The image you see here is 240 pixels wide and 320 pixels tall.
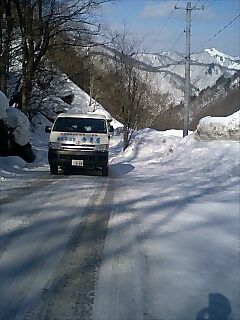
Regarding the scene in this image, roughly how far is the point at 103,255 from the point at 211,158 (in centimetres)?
1245

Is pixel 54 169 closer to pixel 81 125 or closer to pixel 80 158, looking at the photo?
pixel 80 158

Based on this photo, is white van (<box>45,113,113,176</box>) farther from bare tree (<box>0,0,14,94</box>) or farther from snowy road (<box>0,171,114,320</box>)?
bare tree (<box>0,0,14,94</box>)

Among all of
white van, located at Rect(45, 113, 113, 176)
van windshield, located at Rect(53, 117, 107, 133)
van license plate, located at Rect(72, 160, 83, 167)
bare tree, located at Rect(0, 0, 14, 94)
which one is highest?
bare tree, located at Rect(0, 0, 14, 94)

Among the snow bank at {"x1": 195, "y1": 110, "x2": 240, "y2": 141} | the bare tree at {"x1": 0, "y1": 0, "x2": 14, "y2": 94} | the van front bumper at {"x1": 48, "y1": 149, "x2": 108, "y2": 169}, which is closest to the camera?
the van front bumper at {"x1": 48, "y1": 149, "x2": 108, "y2": 169}

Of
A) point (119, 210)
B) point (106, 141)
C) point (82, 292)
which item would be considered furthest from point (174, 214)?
point (106, 141)

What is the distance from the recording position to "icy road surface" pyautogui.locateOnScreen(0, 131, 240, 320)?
13.4 feet

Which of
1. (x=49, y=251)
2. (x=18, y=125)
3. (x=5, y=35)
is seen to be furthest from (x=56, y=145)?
(x=5, y=35)

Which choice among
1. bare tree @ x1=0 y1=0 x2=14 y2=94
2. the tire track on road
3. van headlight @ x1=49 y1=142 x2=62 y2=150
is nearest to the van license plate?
van headlight @ x1=49 y1=142 x2=62 y2=150

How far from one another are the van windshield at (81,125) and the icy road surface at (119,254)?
13.3ft

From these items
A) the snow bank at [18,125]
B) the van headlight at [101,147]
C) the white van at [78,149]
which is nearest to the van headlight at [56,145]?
the white van at [78,149]

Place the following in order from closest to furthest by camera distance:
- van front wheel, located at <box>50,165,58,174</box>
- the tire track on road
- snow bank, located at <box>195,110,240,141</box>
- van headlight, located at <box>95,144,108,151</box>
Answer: the tire track on road
van headlight, located at <box>95,144,108,151</box>
van front wheel, located at <box>50,165,58,174</box>
snow bank, located at <box>195,110,240,141</box>

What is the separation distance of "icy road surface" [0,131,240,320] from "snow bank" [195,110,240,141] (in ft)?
28.2

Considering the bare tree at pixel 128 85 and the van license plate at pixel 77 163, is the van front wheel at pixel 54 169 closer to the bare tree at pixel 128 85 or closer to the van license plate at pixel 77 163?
the van license plate at pixel 77 163

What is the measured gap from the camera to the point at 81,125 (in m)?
15.0
